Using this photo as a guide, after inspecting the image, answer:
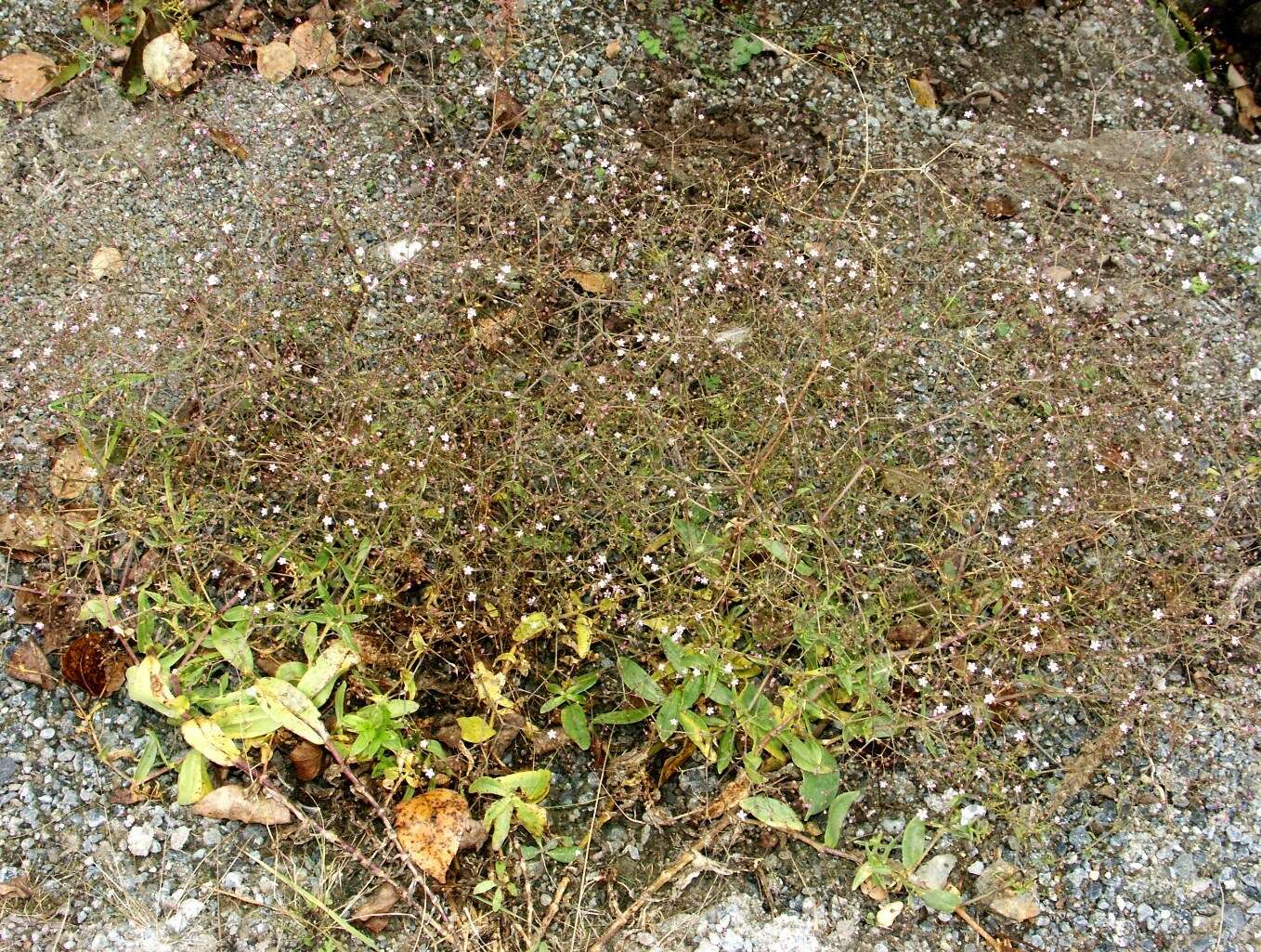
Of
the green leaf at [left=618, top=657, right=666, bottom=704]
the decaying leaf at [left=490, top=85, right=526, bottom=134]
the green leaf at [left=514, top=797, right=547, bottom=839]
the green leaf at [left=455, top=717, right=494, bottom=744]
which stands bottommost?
the green leaf at [left=514, top=797, right=547, bottom=839]

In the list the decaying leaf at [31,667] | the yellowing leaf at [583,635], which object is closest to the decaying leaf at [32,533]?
the decaying leaf at [31,667]

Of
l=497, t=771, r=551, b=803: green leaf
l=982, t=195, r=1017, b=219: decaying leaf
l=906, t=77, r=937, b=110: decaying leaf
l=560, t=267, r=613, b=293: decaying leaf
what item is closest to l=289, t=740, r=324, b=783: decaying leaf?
l=497, t=771, r=551, b=803: green leaf

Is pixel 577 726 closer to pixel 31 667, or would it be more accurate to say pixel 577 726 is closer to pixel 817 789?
pixel 817 789

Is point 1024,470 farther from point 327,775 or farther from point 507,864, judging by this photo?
point 327,775

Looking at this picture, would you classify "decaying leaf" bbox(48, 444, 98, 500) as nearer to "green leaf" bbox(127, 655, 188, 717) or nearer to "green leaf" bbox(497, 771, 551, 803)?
"green leaf" bbox(127, 655, 188, 717)

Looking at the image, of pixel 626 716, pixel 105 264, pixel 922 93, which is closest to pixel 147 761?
pixel 626 716

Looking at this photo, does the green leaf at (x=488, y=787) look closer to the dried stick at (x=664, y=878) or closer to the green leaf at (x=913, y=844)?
the dried stick at (x=664, y=878)

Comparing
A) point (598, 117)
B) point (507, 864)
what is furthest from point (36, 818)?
point (598, 117)

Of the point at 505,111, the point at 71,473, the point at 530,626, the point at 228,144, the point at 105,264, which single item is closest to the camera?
the point at 530,626
